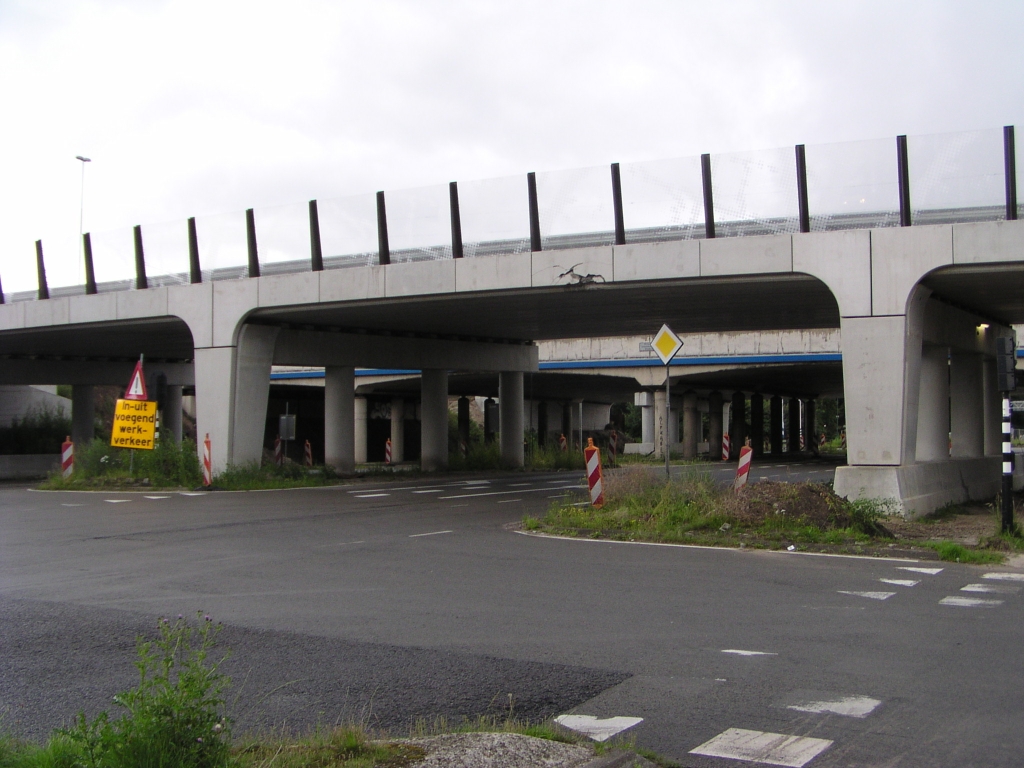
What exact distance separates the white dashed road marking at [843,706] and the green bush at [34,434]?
37149mm

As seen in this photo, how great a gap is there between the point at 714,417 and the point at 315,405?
26320 mm

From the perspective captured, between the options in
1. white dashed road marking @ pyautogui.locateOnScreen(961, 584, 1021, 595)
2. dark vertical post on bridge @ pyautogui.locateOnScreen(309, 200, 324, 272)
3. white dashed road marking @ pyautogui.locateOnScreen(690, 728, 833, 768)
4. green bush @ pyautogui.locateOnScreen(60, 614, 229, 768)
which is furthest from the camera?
dark vertical post on bridge @ pyautogui.locateOnScreen(309, 200, 324, 272)

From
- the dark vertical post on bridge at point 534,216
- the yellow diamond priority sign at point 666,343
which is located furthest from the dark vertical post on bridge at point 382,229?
the yellow diamond priority sign at point 666,343

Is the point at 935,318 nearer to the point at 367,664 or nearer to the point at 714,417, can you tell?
the point at 367,664

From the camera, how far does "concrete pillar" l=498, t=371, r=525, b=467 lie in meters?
33.5

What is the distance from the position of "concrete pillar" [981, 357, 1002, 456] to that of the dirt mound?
12484mm

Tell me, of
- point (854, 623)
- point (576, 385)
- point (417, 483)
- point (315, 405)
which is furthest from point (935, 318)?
point (576, 385)

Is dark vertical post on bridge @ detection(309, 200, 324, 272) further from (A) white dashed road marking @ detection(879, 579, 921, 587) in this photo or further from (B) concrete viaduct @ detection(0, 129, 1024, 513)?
(A) white dashed road marking @ detection(879, 579, 921, 587)

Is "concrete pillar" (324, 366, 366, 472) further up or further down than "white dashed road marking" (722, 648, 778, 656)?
further up

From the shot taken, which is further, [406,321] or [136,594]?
[406,321]

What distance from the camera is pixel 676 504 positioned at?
13.9 meters

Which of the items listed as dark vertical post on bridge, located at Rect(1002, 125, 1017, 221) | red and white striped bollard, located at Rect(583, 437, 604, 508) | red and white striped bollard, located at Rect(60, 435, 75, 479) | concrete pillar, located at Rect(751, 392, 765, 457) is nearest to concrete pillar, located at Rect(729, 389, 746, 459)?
concrete pillar, located at Rect(751, 392, 765, 457)

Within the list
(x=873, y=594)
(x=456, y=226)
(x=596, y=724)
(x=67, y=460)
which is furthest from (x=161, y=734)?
(x=67, y=460)

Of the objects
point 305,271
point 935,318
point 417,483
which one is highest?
point 305,271
